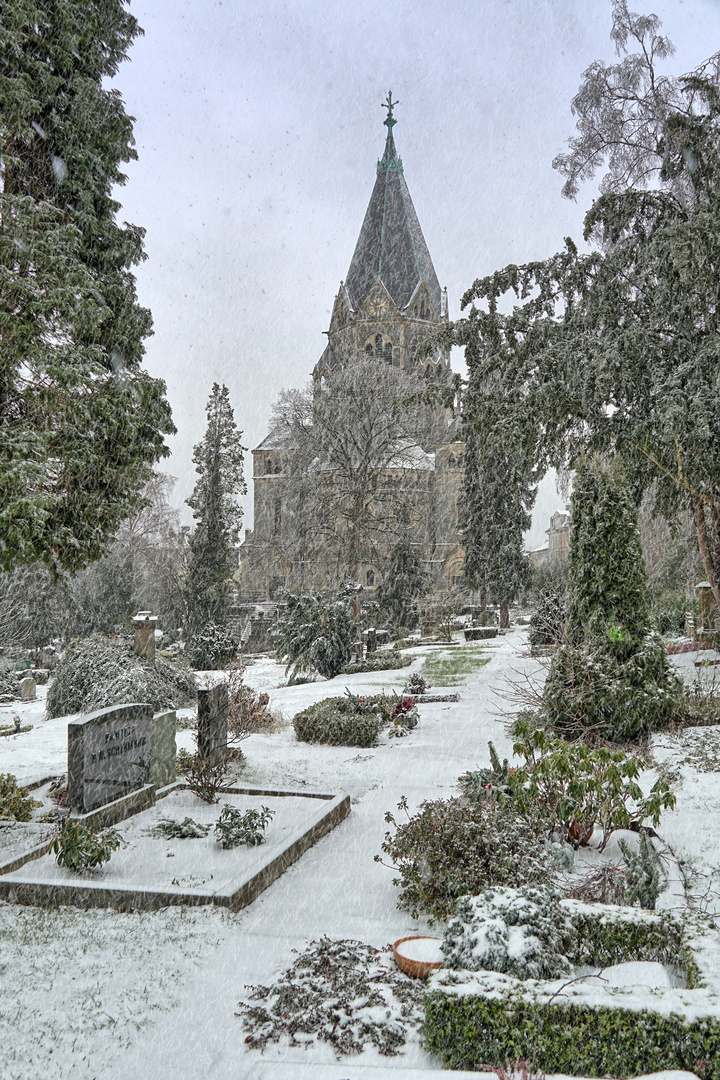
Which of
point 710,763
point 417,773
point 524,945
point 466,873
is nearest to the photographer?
point 524,945

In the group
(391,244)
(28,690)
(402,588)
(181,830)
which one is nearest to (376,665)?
(28,690)

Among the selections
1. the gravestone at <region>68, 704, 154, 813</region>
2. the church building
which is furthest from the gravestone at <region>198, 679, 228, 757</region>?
the church building

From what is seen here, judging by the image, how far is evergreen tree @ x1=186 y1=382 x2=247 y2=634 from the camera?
109 ft

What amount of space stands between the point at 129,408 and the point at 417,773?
5.63m

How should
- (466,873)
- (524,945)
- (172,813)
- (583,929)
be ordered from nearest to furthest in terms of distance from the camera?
(524,945) < (583,929) < (466,873) < (172,813)

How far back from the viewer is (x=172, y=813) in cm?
758

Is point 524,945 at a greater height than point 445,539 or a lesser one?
lesser

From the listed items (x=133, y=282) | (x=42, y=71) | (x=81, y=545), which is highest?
(x=42, y=71)

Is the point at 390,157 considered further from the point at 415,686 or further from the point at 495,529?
the point at 415,686

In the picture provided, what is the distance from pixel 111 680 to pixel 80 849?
7.46 m

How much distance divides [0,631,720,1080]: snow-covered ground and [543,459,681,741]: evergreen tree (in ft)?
2.32

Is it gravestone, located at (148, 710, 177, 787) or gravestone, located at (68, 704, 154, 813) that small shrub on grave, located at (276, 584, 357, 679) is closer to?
gravestone, located at (148, 710, 177, 787)

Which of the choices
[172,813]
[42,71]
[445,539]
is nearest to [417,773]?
[172,813]

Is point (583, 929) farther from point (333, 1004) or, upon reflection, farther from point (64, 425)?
point (64, 425)
